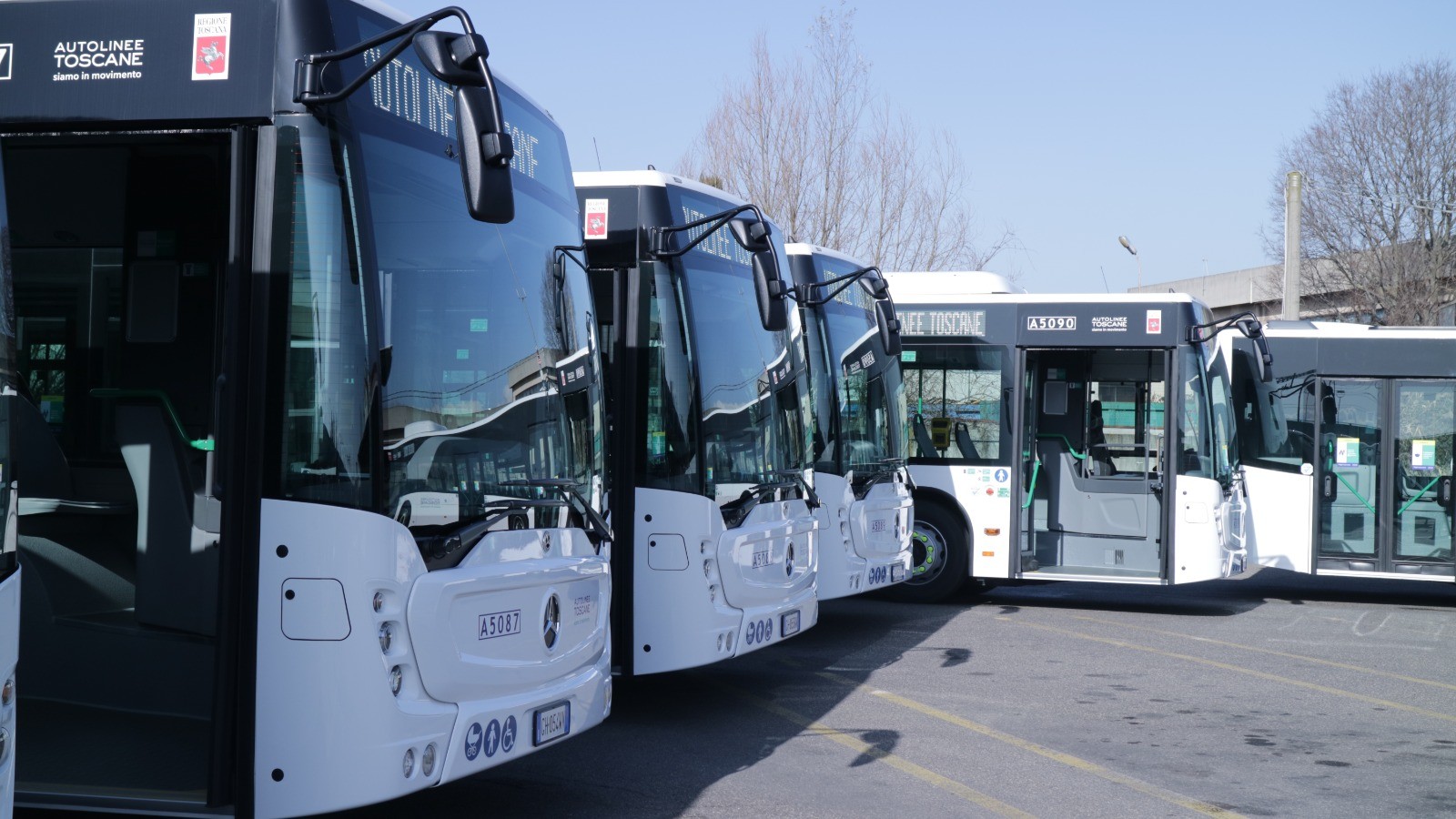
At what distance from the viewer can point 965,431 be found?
14.3m

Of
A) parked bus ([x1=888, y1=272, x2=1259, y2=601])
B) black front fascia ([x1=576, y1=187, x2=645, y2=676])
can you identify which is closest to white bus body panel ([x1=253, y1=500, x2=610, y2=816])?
black front fascia ([x1=576, y1=187, x2=645, y2=676])

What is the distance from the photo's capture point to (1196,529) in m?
13.4

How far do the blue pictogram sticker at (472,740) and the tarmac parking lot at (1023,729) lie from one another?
50.1 inches

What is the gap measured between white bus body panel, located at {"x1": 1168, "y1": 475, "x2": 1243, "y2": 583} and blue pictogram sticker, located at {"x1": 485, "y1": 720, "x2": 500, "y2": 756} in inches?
371

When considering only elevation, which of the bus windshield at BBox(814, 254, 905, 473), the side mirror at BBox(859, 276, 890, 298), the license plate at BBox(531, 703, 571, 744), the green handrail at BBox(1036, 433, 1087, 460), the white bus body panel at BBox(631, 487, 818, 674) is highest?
the side mirror at BBox(859, 276, 890, 298)

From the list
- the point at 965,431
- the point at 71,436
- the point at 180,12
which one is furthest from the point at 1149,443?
the point at 180,12

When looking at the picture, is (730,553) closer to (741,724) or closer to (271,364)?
(741,724)

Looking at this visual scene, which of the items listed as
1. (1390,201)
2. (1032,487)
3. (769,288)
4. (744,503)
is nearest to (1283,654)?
(1032,487)

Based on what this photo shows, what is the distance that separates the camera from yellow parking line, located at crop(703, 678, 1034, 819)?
6746 millimetres

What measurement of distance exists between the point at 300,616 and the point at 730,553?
341 cm

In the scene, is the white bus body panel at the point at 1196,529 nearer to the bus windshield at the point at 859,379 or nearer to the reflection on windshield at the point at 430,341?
the bus windshield at the point at 859,379

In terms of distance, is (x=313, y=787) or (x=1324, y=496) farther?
(x=1324, y=496)

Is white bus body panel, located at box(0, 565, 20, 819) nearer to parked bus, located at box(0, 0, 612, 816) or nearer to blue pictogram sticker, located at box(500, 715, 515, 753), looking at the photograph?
parked bus, located at box(0, 0, 612, 816)

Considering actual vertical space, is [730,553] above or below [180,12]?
below
